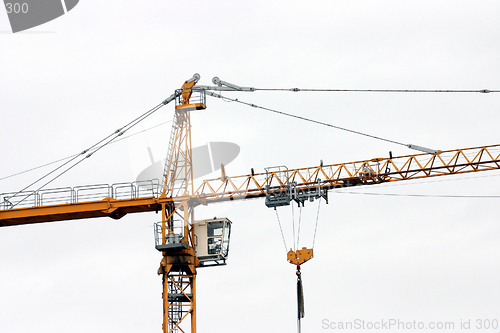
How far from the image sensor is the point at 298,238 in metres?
73.1

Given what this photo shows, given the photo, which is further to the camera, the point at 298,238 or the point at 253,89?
the point at 253,89

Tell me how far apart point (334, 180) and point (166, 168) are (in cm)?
1591

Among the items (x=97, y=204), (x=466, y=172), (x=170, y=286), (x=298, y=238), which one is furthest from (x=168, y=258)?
(x=466, y=172)

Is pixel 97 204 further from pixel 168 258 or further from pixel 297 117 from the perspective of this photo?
pixel 297 117

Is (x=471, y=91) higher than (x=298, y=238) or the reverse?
higher

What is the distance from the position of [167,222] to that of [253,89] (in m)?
15.7

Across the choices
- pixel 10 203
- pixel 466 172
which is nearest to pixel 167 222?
pixel 10 203

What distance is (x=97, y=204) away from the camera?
81375mm

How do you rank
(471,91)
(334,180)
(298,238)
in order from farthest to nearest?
(471,91) < (334,180) < (298,238)

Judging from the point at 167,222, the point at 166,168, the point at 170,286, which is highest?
the point at 166,168

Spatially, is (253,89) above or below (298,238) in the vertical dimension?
above

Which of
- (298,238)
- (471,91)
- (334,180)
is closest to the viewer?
(298,238)

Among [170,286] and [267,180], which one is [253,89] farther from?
[170,286]

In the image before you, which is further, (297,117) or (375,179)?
(297,117)
